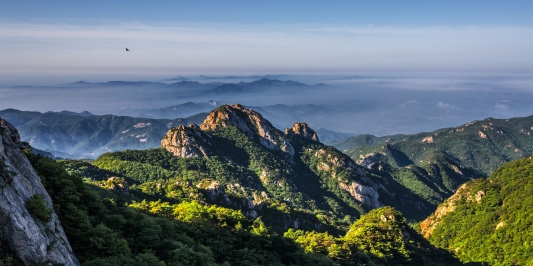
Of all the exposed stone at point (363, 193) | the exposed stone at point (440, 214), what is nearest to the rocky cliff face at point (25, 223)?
the exposed stone at point (440, 214)

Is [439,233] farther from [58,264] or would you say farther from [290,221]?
[58,264]

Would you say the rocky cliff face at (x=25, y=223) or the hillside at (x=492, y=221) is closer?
the rocky cliff face at (x=25, y=223)

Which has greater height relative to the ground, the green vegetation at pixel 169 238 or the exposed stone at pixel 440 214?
the green vegetation at pixel 169 238

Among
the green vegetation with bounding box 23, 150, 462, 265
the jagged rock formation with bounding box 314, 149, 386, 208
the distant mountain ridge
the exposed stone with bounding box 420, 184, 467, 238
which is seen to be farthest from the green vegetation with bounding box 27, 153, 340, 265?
the jagged rock formation with bounding box 314, 149, 386, 208

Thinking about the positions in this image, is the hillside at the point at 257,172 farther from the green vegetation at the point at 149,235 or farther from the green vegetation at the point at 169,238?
the green vegetation at the point at 149,235

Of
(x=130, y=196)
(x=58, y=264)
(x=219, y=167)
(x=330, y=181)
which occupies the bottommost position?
(x=330, y=181)

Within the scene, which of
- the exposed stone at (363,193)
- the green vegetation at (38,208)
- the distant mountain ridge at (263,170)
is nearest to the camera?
the green vegetation at (38,208)

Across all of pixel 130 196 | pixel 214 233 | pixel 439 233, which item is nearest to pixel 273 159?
pixel 439 233
